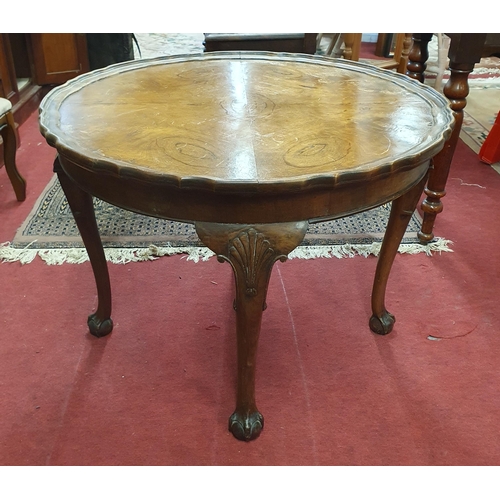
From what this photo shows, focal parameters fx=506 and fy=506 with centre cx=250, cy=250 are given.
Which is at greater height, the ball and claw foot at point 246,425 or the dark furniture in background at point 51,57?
the dark furniture in background at point 51,57

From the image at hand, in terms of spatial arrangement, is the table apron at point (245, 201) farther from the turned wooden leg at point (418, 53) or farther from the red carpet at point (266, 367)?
the turned wooden leg at point (418, 53)

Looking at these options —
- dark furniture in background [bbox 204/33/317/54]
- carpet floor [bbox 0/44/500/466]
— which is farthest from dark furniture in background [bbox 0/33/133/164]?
carpet floor [bbox 0/44/500/466]

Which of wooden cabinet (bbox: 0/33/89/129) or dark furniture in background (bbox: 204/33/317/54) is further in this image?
wooden cabinet (bbox: 0/33/89/129)

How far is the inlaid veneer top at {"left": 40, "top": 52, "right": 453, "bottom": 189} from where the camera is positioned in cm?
86

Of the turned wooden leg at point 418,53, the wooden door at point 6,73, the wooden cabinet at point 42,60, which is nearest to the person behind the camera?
the turned wooden leg at point 418,53

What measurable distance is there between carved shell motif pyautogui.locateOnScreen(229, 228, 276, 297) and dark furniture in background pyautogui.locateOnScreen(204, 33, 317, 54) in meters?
1.66

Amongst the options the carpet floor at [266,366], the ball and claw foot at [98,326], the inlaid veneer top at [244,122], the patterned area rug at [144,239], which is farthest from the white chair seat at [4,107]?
the ball and claw foot at [98,326]

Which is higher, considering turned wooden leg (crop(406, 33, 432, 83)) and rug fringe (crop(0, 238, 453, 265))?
turned wooden leg (crop(406, 33, 432, 83))

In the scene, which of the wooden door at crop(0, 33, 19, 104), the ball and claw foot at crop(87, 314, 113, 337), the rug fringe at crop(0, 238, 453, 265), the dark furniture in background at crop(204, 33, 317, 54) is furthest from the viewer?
the wooden door at crop(0, 33, 19, 104)

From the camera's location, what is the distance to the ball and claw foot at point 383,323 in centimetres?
145

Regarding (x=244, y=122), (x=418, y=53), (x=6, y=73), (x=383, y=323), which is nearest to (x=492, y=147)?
(x=418, y=53)

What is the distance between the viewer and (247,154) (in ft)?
2.94

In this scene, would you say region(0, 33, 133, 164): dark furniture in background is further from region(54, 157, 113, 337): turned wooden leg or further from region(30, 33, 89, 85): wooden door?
region(54, 157, 113, 337): turned wooden leg

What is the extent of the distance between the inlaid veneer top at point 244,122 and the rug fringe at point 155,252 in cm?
64
